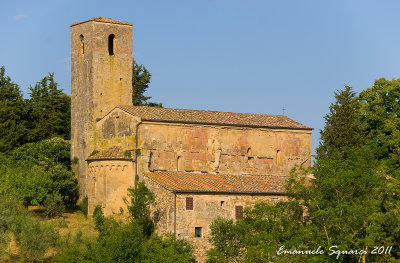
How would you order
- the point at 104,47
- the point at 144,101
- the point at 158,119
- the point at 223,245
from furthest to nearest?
the point at 144,101
the point at 104,47
the point at 158,119
the point at 223,245

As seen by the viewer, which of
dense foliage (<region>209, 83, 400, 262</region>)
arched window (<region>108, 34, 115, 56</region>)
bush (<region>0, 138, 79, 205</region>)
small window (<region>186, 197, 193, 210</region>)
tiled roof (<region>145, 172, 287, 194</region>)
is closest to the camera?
dense foliage (<region>209, 83, 400, 262</region>)

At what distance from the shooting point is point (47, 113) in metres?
61.6

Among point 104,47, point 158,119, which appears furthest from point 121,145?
point 104,47

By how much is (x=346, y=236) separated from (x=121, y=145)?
1503cm

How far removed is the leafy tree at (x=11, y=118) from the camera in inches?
2347

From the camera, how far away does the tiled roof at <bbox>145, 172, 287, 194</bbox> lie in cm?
4819

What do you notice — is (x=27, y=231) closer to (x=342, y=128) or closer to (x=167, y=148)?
(x=167, y=148)

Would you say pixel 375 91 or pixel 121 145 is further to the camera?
pixel 375 91

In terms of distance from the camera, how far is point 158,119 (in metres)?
51.7

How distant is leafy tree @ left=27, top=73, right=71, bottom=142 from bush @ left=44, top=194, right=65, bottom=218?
26.5 feet

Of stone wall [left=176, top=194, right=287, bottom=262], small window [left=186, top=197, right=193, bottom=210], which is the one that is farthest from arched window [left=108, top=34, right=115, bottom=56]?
small window [left=186, top=197, right=193, bottom=210]

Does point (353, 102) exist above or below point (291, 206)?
above

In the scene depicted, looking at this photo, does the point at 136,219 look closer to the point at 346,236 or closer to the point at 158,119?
the point at 158,119

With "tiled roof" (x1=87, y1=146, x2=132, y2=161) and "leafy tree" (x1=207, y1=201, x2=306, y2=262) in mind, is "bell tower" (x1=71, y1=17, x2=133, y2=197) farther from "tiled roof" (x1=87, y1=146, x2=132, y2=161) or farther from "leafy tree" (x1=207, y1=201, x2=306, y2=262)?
"leafy tree" (x1=207, y1=201, x2=306, y2=262)
